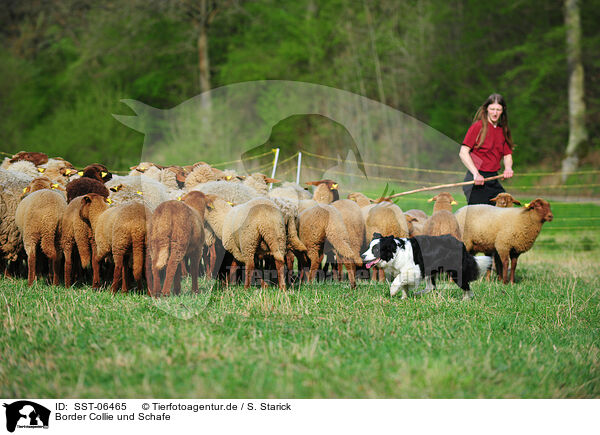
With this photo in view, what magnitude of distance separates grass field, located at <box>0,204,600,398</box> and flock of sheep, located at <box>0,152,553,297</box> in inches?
18.9

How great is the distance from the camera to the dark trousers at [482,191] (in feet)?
24.0

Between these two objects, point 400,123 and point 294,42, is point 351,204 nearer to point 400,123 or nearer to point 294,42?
point 400,123

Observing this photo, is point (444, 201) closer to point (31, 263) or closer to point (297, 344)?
point (297, 344)

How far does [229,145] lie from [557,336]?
175 inches

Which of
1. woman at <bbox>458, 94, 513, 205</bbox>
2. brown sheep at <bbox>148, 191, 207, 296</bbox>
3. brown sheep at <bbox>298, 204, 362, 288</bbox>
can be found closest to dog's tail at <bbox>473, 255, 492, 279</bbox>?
woman at <bbox>458, 94, 513, 205</bbox>

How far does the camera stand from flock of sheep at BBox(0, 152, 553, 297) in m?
5.66

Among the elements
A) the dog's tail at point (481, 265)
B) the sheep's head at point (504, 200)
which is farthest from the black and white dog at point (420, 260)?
the sheep's head at point (504, 200)

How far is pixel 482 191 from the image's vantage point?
755cm

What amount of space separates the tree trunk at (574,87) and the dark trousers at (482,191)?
502 inches

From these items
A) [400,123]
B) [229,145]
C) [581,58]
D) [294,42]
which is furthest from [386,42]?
[229,145]

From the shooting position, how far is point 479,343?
13.8ft

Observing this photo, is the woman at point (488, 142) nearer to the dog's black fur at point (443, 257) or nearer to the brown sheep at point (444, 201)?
the brown sheep at point (444, 201)
